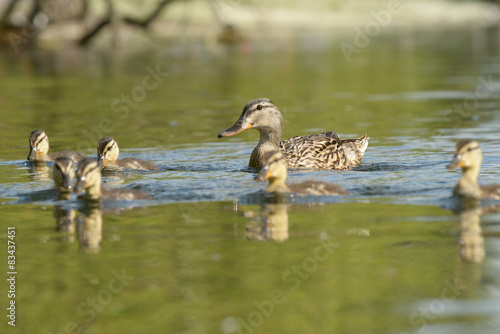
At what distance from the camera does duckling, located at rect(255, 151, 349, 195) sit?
8414 millimetres

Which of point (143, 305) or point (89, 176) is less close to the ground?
point (89, 176)

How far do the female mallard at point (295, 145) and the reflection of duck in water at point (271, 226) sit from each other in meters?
2.51

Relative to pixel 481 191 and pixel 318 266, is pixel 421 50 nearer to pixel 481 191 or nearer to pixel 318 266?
pixel 481 191

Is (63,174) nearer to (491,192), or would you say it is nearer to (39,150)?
(39,150)

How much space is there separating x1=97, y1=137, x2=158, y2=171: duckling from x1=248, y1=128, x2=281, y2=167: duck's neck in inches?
46.1

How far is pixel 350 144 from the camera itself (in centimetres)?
1126

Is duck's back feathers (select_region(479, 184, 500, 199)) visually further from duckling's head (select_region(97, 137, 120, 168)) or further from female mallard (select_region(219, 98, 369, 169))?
duckling's head (select_region(97, 137, 120, 168))

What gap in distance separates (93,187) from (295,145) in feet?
10.2

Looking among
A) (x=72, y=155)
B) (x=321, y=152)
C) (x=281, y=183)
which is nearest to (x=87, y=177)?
(x=281, y=183)

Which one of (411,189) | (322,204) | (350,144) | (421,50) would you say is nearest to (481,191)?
(411,189)

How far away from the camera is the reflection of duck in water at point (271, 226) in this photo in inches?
273

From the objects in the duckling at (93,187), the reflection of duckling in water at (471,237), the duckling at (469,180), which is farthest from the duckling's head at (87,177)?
the reflection of duckling in water at (471,237)

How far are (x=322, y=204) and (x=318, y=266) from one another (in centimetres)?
219

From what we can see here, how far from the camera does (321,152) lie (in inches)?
422
